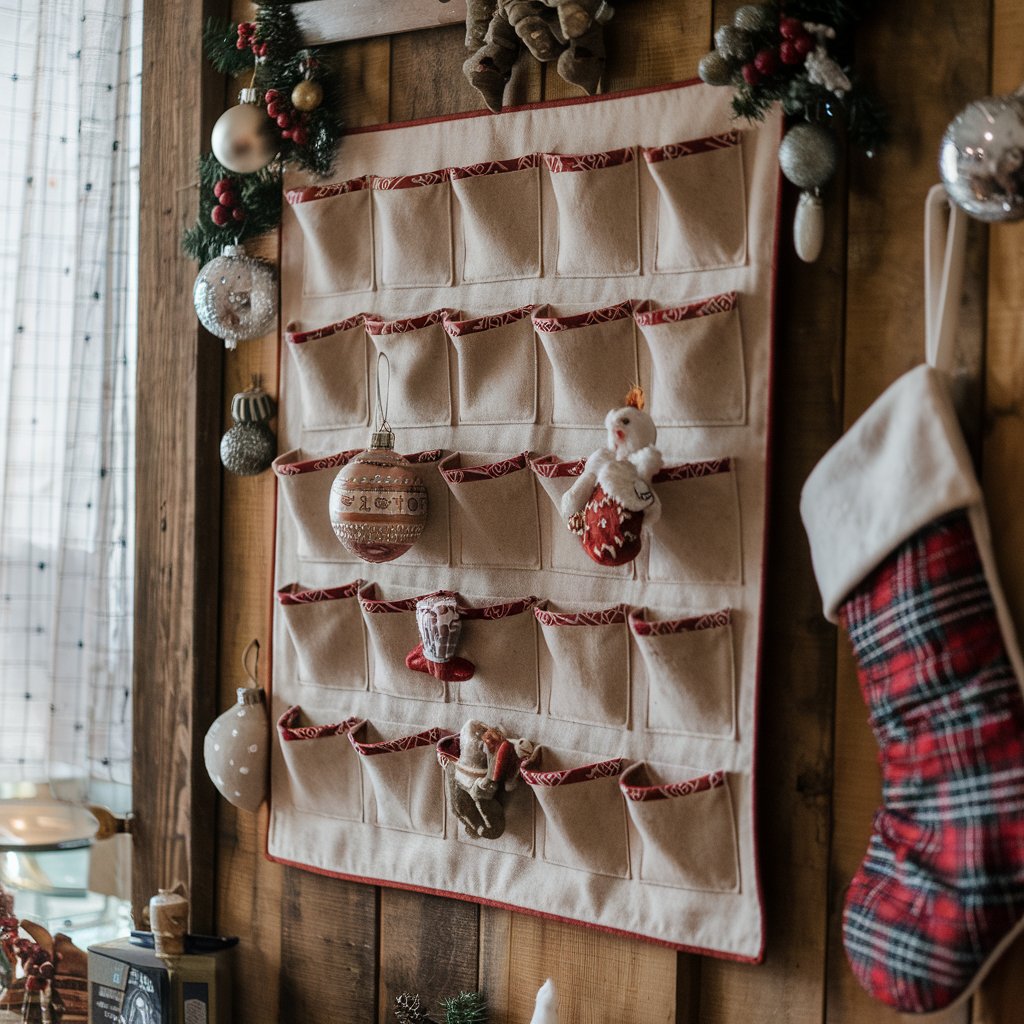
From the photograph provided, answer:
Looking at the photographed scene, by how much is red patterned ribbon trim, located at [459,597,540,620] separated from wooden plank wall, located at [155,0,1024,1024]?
31cm

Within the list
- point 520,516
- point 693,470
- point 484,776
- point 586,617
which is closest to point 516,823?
point 484,776

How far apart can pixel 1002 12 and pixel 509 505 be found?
2.58 feet

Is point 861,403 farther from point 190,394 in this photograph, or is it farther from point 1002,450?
point 190,394

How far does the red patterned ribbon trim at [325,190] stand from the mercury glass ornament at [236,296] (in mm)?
112

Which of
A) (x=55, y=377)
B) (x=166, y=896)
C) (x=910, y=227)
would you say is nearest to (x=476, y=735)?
(x=166, y=896)

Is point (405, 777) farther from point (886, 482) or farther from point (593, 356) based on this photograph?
point (886, 482)

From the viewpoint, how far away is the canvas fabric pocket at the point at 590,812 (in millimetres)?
1357

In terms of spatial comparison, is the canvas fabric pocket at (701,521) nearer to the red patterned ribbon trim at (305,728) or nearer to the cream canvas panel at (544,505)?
the cream canvas panel at (544,505)

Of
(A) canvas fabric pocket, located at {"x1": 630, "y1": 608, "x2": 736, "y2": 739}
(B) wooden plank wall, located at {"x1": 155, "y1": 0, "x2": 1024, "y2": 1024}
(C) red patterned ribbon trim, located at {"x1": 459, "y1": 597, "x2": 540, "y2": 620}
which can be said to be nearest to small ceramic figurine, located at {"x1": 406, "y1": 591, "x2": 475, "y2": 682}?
(C) red patterned ribbon trim, located at {"x1": 459, "y1": 597, "x2": 540, "y2": 620}

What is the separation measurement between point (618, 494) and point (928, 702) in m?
0.39

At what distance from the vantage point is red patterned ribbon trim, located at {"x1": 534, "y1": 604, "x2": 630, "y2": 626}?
1.35 metres

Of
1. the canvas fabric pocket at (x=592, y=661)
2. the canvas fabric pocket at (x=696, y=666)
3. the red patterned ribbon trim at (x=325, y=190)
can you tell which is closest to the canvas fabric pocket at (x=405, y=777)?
the canvas fabric pocket at (x=592, y=661)

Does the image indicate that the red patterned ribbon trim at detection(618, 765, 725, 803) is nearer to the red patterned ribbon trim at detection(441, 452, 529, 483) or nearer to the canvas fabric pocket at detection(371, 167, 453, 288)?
the red patterned ribbon trim at detection(441, 452, 529, 483)

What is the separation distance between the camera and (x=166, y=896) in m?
1.62
